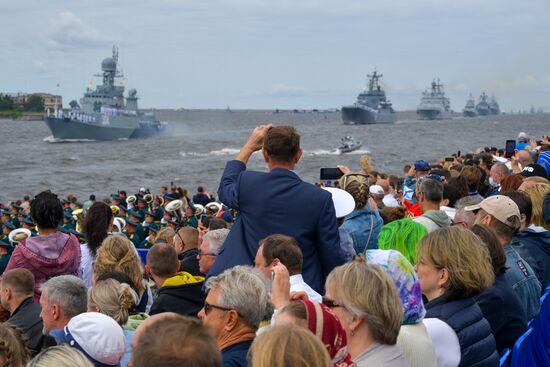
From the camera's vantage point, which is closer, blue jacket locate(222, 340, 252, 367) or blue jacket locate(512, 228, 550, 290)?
blue jacket locate(222, 340, 252, 367)

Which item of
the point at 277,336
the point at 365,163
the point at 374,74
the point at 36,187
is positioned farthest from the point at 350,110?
the point at 277,336

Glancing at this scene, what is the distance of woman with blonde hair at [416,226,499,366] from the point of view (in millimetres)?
3871

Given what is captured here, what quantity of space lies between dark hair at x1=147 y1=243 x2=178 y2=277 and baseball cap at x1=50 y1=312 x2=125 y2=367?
1494mm

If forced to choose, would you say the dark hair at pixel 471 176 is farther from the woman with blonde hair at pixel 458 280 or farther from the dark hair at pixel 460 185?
the woman with blonde hair at pixel 458 280

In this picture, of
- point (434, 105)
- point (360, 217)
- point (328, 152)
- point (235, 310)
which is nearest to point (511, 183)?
point (360, 217)

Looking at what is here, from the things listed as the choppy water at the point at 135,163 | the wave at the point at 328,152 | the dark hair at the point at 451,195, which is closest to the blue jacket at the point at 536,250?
the dark hair at the point at 451,195

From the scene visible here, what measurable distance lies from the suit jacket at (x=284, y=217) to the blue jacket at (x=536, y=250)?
5.25 ft

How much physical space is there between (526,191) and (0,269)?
16.8ft

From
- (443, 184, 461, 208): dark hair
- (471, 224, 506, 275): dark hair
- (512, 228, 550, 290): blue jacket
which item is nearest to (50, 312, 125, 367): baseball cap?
(471, 224, 506, 275): dark hair

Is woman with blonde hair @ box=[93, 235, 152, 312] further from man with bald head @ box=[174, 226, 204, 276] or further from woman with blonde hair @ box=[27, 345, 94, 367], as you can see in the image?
woman with blonde hair @ box=[27, 345, 94, 367]

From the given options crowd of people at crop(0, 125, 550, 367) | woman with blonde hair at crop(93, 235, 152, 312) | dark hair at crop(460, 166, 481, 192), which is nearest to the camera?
crowd of people at crop(0, 125, 550, 367)

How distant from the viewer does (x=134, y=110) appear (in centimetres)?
9944

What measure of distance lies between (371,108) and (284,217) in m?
135

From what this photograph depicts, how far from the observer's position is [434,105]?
574 feet
